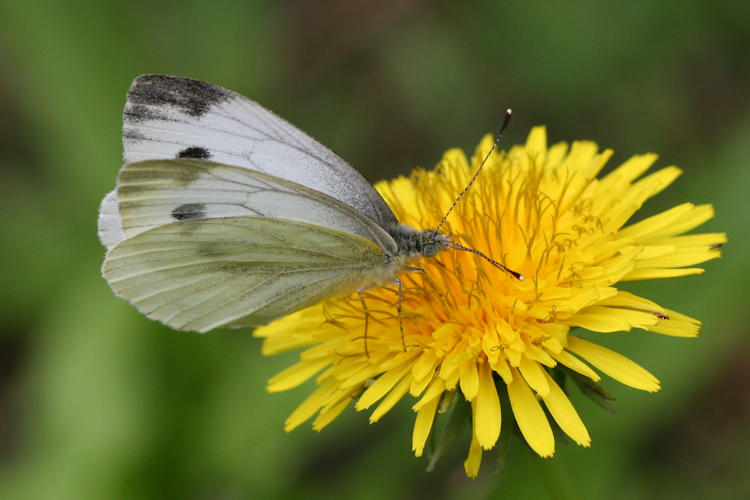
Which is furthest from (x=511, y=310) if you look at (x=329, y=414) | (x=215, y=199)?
(x=215, y=199)

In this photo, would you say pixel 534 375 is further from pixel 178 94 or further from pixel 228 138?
pixel 178 94

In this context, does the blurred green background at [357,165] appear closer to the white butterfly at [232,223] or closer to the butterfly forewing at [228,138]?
the white butterfly at [232,223]

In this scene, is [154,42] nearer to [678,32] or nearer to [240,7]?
[240,7]

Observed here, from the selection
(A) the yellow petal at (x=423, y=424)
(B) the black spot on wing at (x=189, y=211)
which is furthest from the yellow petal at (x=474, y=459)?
(B) the black spot on wing at (x=189, y=211)

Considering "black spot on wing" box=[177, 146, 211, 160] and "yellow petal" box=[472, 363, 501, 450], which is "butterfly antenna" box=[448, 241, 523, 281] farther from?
"black spot on wing" box=[177, 146, 211, 160]

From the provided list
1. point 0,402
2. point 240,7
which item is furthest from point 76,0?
point 0,402

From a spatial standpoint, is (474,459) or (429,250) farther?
(429,250)
